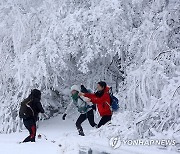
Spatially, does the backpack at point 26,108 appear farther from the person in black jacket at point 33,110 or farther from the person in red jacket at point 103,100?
the person in red jacket at point 103,100

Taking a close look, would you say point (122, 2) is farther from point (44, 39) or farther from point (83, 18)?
point (44, 39)

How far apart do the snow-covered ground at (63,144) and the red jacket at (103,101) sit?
689 millimetres

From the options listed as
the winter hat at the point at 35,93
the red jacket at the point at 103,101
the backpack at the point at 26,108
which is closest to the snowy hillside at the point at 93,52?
the red jacket at the point at 103,101

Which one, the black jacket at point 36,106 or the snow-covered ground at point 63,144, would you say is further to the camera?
the black jacket at point 36,106

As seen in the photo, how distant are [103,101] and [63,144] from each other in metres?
2.56

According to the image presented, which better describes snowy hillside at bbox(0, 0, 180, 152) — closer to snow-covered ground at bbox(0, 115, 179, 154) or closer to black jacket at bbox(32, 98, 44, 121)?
snow-covered ground at bbox(0, 115, 179, 154)

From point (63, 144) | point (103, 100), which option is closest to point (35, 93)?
point (103, 100)

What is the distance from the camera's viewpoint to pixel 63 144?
629 centimetres

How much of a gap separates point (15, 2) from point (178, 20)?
598 centimetres

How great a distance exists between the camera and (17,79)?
1177cm

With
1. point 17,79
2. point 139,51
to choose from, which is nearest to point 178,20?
point 139,51

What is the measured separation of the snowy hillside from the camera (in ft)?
26.6

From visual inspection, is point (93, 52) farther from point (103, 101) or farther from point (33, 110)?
point (33, 110)

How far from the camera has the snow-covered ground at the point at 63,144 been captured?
14.7 ft
